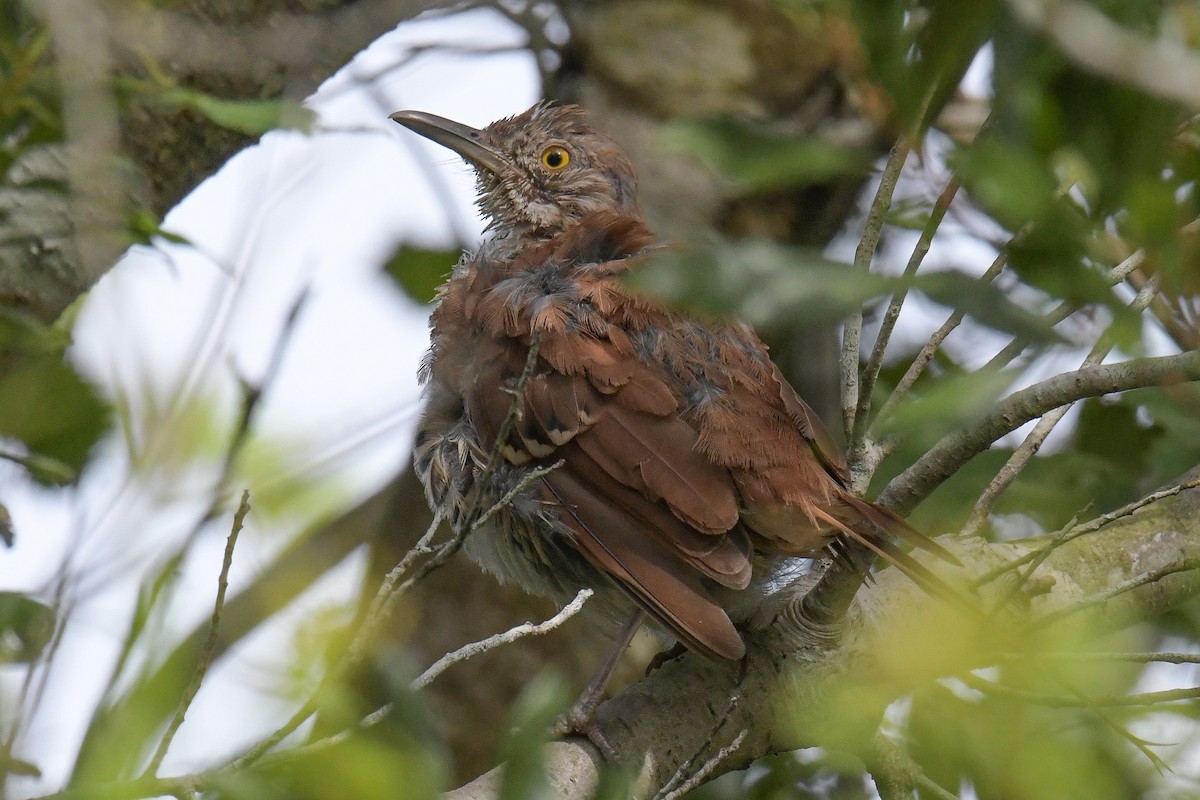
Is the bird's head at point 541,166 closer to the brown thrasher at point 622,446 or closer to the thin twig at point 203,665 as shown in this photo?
the brown thrasher at point 622,446

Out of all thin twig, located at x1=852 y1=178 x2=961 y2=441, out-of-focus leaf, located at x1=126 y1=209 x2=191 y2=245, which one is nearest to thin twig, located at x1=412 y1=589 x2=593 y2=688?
thin twig, located at x1=852 y1=178 x2=961 y2=441

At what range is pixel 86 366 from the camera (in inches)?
125

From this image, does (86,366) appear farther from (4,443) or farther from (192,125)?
(192,125)

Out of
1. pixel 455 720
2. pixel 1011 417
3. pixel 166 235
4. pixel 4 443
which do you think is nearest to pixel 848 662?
pixel 1011 417

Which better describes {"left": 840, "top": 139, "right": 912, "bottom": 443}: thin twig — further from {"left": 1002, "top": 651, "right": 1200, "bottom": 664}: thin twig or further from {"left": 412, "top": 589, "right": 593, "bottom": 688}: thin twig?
{"left": 412, "top": 589, "right": 593, "bottom": 688}: thin twig

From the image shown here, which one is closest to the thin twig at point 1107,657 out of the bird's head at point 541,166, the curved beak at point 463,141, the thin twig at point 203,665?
the thin twig at point 203,665

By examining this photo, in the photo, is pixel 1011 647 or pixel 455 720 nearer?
pixel 1011 647

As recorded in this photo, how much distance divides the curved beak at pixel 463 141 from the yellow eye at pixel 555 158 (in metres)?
0.15

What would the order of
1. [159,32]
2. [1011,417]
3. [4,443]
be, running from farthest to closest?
1. [159,32]
2. [4,443]
3. [1011,417]

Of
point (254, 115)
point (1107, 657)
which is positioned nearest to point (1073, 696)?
point (1107, 657)

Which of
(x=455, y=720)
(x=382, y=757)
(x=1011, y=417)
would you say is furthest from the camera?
(x=455, y=720)

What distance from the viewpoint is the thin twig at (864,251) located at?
277 centimetres

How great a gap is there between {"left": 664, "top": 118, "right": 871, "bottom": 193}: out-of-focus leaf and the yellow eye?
2692 millimetres

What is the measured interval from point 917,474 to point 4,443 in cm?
198
